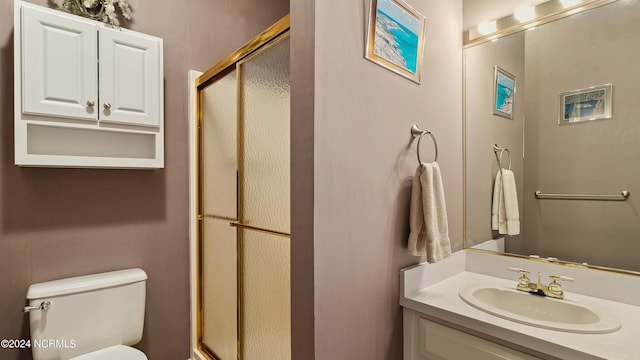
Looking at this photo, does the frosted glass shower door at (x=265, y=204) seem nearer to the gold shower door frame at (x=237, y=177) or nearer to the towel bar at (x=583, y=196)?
the gold shower door frame at (x=237, y=177)

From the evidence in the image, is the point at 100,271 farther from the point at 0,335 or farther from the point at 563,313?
the point at 563,313

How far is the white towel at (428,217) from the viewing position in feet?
3.92

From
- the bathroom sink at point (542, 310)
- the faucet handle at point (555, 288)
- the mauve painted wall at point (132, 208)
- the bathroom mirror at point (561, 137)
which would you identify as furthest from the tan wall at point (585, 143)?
the mauve painted wall at point (132, 208)

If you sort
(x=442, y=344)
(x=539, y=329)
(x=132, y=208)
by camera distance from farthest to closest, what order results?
(x=132, y=208) → (x=442, y=344) → (x=539, y=329)

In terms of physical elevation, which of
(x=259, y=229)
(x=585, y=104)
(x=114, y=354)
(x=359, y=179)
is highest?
(x=585, y=104)

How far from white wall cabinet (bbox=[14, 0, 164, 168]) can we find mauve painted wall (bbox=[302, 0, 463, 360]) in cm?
111

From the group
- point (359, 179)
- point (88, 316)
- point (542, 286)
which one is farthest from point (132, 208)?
point (542, 286)

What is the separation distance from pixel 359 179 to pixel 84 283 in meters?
1.52

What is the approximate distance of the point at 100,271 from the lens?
1692mm

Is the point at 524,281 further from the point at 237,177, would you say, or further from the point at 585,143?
the point at 237,177

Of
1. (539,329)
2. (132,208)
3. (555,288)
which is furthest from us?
(132,208)

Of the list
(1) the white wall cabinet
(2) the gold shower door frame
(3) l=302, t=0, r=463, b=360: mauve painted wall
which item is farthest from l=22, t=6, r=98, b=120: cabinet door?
(3) l=302, t=0, r=463, b=360: mauve painted wall

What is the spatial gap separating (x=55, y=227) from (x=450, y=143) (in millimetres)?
2133

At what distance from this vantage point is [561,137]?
138 cm
